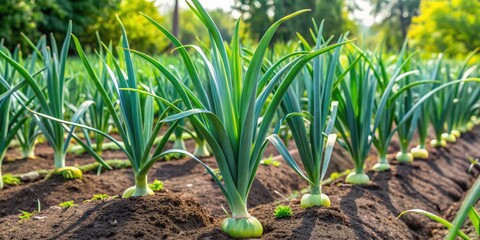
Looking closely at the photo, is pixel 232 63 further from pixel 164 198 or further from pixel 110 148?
pixel 110 148

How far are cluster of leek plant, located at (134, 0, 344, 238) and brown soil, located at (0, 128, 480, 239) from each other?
0.56 feet

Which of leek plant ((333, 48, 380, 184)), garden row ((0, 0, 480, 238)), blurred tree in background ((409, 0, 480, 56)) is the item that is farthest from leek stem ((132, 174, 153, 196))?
blurred tree in background ((409, 0, 480, 56))

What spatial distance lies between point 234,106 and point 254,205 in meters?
1.61

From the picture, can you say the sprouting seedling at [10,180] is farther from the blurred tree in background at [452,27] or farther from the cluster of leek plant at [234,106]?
the blurred tree in background at [452,27]

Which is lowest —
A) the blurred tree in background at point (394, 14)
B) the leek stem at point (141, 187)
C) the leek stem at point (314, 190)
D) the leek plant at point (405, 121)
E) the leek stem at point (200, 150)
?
the blurred tree in background at point (394, 14)

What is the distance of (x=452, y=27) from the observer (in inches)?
1087

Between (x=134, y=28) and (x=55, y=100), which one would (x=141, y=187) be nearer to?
(x=55, y=100)

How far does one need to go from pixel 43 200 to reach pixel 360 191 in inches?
71.4

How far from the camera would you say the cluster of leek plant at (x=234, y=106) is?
2.13m

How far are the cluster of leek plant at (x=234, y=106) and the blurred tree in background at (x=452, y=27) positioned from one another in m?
26.7

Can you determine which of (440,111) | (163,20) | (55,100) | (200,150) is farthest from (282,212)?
(163,20)

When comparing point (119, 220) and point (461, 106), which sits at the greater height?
point (119, 220)

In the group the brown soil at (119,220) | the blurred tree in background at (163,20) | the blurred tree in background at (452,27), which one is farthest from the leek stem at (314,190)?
the blurred tree in background at (452,27)

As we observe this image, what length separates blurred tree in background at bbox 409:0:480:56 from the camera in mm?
27156
